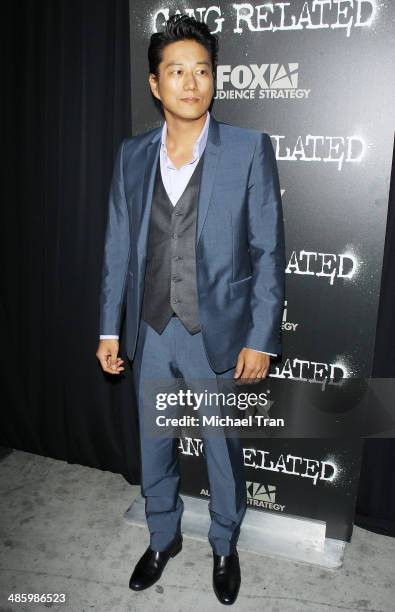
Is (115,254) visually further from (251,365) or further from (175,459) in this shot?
(175,459)

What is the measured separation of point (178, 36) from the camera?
1.87 metres

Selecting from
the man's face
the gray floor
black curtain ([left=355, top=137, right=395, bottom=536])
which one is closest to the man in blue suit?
the man's face

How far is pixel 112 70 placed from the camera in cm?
264

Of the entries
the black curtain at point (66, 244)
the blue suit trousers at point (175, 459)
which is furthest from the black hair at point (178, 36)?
the blue suit trousers at point (175, 459)

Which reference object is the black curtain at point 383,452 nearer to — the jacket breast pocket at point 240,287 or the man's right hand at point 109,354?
the jacket breast pocket at point 240,287

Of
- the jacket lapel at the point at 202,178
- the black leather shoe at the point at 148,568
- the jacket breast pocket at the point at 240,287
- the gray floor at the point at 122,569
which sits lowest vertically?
the gray floor at the point at 122,569

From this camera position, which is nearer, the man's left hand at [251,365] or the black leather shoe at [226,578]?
the man's left hand at [251,365]

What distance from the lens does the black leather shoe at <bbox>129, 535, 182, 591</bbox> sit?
2.31 meters

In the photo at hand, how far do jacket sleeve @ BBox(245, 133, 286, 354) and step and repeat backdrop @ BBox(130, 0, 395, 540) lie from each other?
0.28 m

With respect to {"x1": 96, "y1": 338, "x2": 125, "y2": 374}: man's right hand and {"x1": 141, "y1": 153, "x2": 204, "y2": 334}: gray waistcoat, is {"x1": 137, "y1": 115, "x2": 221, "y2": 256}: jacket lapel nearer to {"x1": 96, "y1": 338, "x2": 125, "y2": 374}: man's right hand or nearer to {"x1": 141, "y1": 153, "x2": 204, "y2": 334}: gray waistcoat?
{"x1": 141, "y1": 153, "x2": 204, "y2": 334}: gray waistcoat

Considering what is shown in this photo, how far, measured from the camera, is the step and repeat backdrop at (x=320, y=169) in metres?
2.03

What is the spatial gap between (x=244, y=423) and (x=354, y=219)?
1.10m

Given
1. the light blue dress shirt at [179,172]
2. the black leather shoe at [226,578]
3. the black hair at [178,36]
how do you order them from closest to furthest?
the black hair at [178,36], the light blue dress shirt at [179,172], the black leather shoe at [226,578]

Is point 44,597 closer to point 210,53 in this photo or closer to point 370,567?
point 370,567
